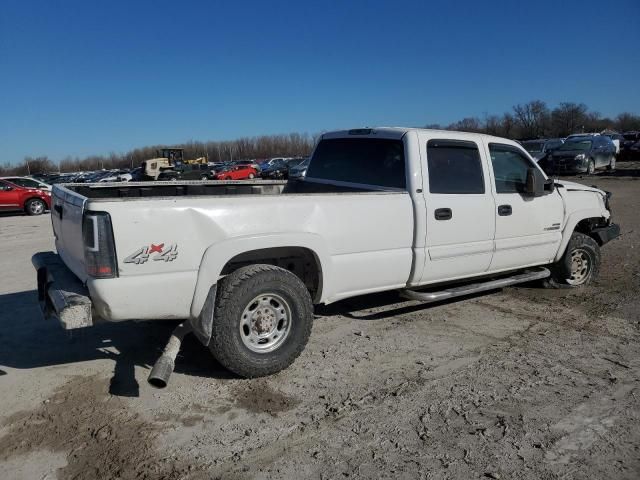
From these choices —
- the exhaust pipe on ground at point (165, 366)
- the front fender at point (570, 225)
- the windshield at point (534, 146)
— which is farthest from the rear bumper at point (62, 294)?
the windshield at point (534, 146)

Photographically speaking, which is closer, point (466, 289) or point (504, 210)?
point (466, 289)

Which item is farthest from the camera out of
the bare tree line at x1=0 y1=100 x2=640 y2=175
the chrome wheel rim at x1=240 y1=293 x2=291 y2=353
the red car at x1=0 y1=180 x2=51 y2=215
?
the bare tree line at x1=0 y1=100 x2=640 y2=175

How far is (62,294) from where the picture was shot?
3.66m

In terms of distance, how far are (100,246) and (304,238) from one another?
147 centimetres

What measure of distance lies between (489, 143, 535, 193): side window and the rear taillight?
379 cm

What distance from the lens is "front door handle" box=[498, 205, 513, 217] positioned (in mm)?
5414

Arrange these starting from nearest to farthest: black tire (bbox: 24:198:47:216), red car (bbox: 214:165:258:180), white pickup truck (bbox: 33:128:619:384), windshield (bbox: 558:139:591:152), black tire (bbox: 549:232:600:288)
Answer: white pickup truck (bbox: 33:128:619:384), black tire (bbox: 549:232:600:288), black tire (bbox: 24:198:47:216), windshield (bbox: 558:139:591:152), red car (bbox: 214:165:258:180)

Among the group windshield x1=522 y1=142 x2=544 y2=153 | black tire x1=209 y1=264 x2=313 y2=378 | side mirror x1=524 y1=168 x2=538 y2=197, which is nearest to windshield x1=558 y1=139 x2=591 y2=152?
windshield x1=522 y1=142 x2=544 y2=153

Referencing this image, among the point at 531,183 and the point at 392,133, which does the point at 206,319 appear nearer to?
the point at 392,133

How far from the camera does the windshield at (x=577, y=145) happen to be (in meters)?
26.1


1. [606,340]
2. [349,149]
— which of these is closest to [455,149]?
[349,149]

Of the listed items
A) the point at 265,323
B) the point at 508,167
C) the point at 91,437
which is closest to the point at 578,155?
the point at 508,167

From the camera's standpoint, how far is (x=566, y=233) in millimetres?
6188

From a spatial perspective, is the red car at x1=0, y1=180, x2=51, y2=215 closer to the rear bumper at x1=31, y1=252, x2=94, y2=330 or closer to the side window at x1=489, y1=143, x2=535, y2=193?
the rear bumper at x1=31, y1=252, x2=94, y2=330
